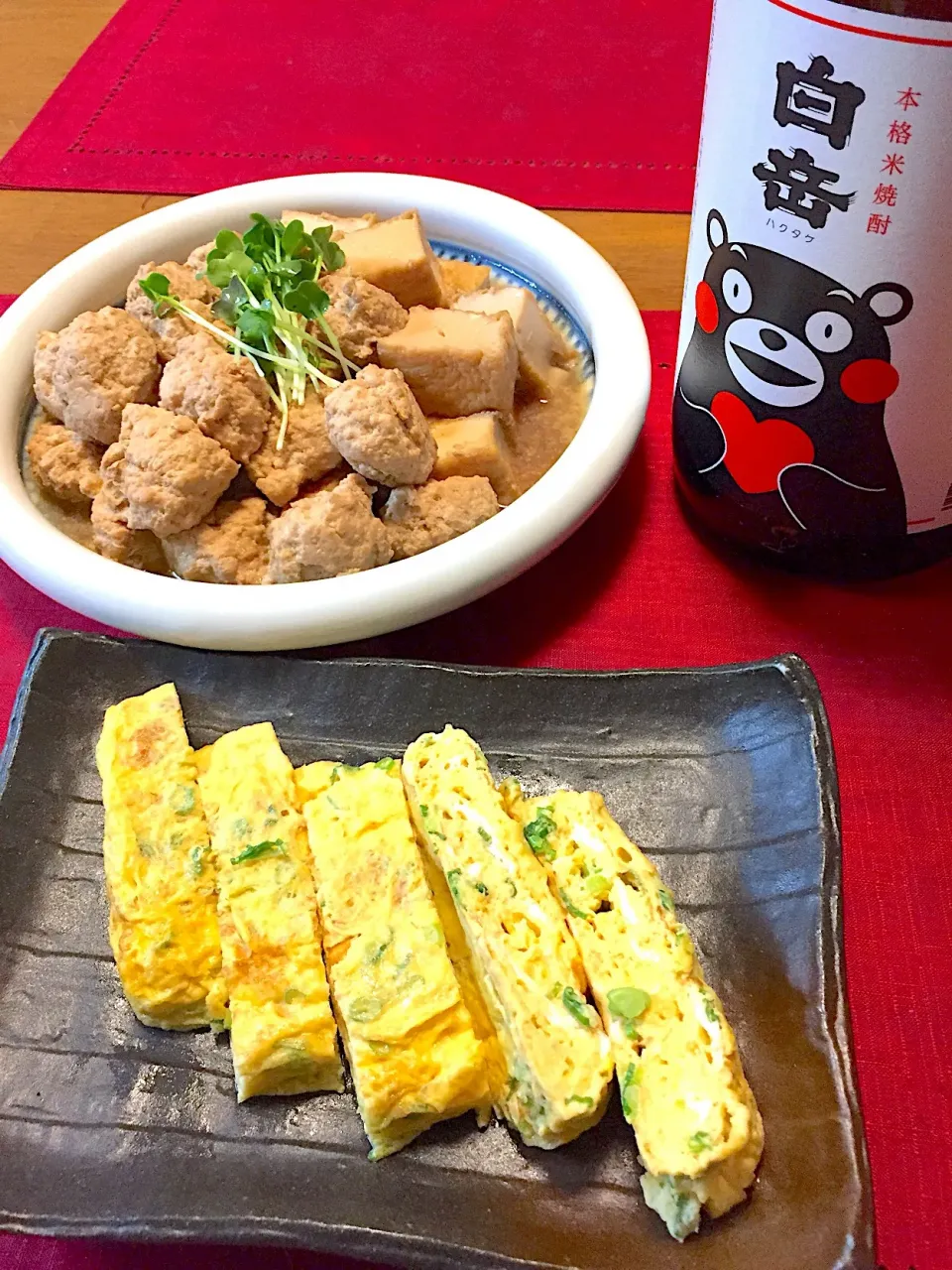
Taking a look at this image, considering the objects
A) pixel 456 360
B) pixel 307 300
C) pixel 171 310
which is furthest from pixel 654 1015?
pixel 171 310

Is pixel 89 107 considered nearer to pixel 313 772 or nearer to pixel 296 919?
pixel 313 772

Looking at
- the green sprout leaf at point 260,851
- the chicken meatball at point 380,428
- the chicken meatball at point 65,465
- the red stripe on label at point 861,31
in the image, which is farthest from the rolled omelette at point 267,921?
the red stripe on label at point 861,31

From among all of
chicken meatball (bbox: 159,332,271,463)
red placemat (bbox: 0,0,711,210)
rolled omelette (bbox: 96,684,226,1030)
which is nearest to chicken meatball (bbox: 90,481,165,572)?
chicken meatball (bbox: 159,332,271,463)

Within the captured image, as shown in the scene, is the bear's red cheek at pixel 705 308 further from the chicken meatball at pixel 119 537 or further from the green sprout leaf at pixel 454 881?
the chicken meatball at pixel 119 537

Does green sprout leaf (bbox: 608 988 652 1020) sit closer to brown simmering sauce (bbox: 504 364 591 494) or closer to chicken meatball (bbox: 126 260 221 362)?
brown simmering sauce (bbox: 504 364 591 494)

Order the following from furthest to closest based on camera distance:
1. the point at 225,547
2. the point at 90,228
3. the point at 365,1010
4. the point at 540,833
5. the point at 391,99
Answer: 1. the point at 391,99
2. the point at 90,228
3. the point at 225,547
4. the point at 540,833
5. the point at 365,1010

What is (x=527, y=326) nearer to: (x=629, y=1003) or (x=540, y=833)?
(x=540, y=833)
